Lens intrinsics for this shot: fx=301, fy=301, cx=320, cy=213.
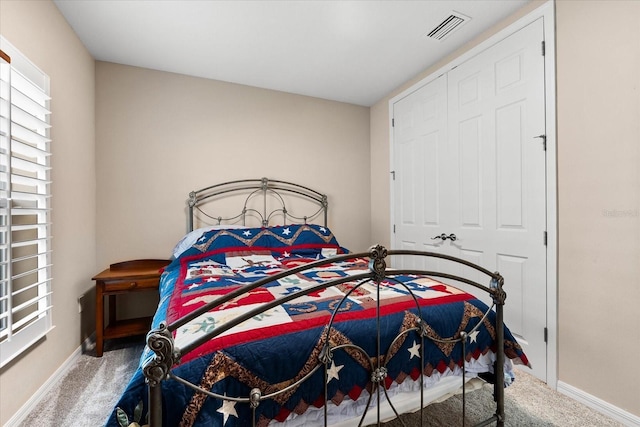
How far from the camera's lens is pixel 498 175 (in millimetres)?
2295

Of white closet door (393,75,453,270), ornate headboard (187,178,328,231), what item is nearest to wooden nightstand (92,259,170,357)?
ornate headboard (187,178,328,231)

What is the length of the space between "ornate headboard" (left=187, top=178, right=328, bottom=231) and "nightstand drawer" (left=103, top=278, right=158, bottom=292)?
2.28 ft

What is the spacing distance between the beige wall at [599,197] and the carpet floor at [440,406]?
0.18 meters

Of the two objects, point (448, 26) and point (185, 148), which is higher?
point (448, 26)

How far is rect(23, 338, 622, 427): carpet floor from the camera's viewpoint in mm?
1597

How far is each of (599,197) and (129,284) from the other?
3263 mm

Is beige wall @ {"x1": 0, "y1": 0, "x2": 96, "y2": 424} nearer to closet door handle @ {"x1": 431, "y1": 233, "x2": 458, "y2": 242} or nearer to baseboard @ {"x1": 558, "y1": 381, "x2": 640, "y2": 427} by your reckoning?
closet door handle @ {"x1": 431, "y1": 233, "x2": 458, "y2": 242}

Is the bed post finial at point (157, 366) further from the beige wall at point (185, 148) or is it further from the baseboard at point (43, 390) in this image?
the beige wall at point (185, 148)

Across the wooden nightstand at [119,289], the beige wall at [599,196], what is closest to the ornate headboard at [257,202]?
the wooden nightstand at [119,289]

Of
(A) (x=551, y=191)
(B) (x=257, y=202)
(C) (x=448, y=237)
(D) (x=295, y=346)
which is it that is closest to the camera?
(D) (x=295, y=346)

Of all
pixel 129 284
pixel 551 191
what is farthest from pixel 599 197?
pixel 129 284

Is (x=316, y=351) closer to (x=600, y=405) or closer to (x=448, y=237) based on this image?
(x=600, y=405)

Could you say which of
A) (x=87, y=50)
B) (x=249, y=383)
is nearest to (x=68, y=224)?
(x=87, y=50)

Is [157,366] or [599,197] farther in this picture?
[599,197]
